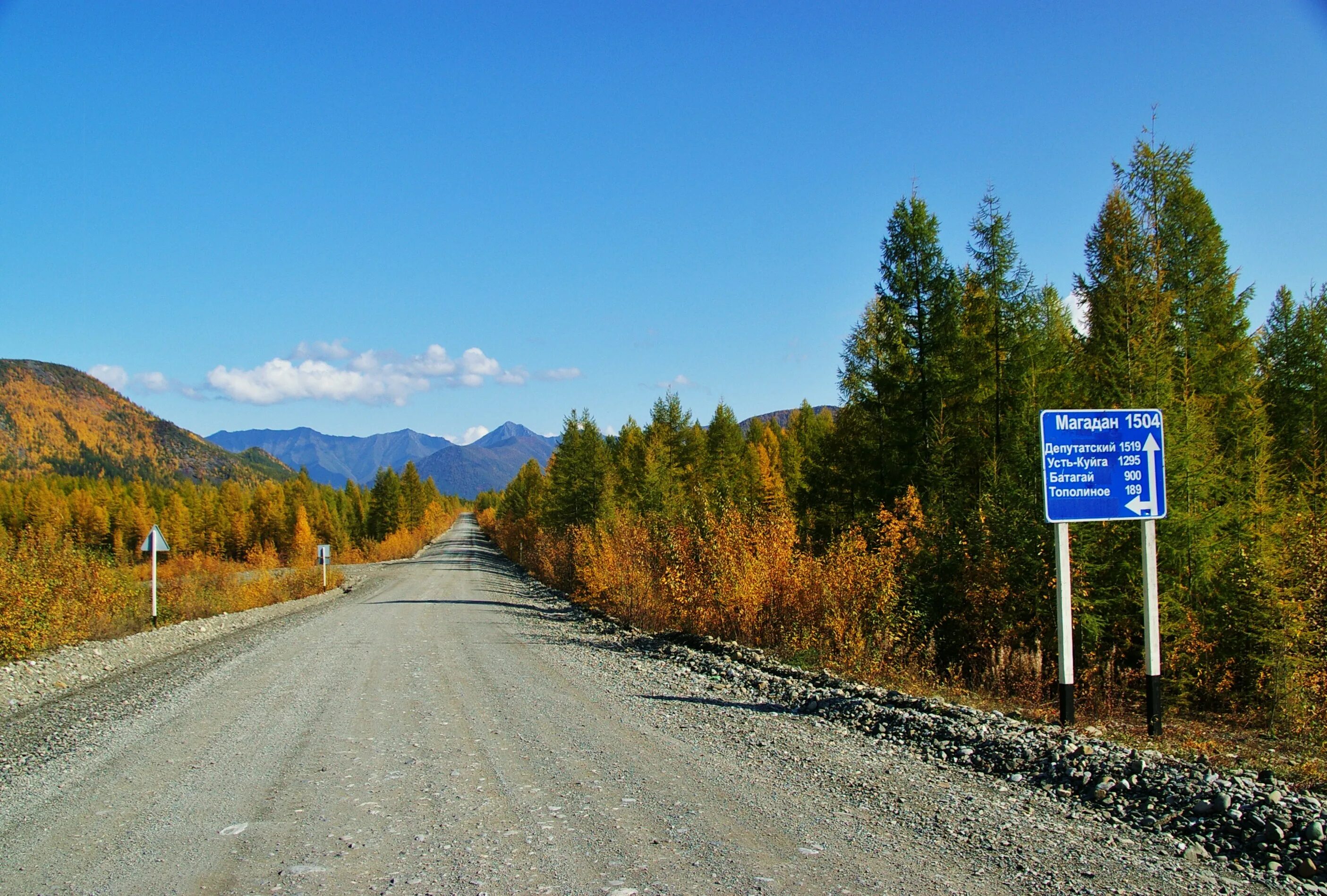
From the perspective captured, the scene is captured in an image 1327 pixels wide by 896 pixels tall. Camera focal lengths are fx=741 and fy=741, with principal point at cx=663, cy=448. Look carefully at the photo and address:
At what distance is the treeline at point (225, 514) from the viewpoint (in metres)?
91.0

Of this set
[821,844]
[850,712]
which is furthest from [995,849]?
[850,712]

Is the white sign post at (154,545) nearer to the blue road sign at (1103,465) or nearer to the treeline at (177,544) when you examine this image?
the treeline at (177,544)

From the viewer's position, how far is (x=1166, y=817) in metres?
5.09

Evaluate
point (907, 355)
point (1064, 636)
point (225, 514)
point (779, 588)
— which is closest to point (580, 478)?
point (907, 355)

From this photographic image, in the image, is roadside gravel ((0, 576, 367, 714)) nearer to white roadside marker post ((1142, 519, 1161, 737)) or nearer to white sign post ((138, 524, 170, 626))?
white sign post ((138, 524, 170, 626))

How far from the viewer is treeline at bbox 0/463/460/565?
91000mm

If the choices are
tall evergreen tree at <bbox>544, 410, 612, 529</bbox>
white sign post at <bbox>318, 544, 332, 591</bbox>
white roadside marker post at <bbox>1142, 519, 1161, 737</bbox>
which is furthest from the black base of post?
white sign post at <bbox>318, 544, 332, 591</bbox>

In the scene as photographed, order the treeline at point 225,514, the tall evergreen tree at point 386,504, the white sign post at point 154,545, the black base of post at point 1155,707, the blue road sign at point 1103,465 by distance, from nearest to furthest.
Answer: the black base of post at point 1155,707, the blue road sign at point 1103,465, the white sign post at point 154,545, the tall evergreen tree at point 386,504, the treeline at point 225,514

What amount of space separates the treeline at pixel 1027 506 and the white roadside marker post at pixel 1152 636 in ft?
8.54

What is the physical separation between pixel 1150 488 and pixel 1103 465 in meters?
0.54

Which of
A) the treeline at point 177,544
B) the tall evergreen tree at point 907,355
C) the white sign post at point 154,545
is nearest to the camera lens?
the treeline at point 177,544

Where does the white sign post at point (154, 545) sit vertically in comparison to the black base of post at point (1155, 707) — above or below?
above

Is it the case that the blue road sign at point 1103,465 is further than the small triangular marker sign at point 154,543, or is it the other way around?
the small triangular marker sign at point 154,543

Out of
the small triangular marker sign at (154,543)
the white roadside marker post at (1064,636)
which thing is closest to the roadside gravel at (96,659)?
the small triangular marker sign at (154,543)
